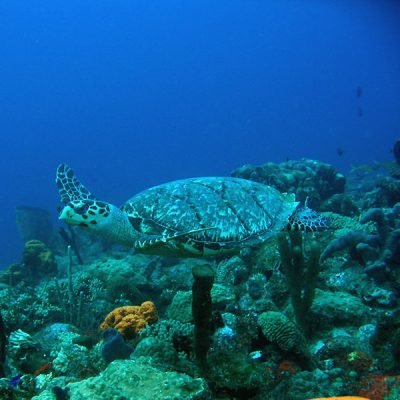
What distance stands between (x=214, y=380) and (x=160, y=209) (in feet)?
9.67

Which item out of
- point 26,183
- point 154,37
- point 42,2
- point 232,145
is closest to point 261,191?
point 26,183

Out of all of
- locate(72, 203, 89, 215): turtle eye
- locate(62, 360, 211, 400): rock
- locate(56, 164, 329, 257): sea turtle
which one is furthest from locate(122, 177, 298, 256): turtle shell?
locate(62, 360, 211, 400): rock

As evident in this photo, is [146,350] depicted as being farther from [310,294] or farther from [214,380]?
[310,294]

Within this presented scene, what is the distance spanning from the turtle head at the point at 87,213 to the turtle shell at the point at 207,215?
1.36 ft

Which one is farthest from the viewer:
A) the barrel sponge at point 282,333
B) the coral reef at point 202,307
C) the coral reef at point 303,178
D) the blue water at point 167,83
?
the blue water at point 167,83

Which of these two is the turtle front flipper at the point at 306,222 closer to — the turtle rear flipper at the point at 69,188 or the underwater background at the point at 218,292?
the underwater background at the point at 218,292

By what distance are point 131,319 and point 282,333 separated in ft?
6.17

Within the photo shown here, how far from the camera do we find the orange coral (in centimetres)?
443

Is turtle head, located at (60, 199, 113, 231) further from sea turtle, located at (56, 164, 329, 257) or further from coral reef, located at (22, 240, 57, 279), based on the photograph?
coral reef, located at (22, 240, 57, 279)

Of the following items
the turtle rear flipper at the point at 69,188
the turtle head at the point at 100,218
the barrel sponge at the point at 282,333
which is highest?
the turtle rear flipper at the point at 69,188

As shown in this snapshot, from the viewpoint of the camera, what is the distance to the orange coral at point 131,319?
4.43 meters

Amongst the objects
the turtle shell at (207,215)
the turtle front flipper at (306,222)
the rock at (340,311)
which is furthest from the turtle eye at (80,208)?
the rock at (340,311)

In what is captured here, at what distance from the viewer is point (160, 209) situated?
18.1 feet

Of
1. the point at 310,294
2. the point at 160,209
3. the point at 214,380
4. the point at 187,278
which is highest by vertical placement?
the point at 160,209
